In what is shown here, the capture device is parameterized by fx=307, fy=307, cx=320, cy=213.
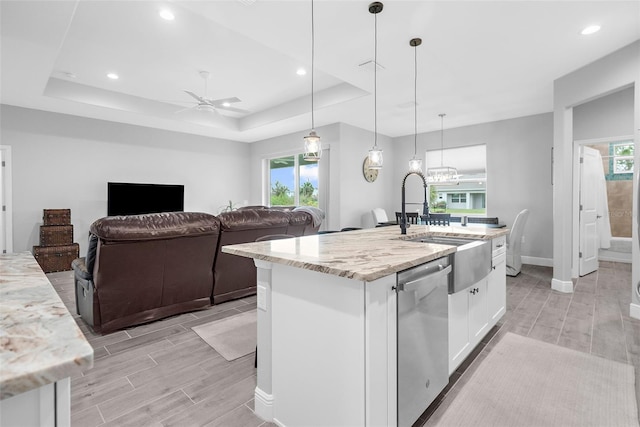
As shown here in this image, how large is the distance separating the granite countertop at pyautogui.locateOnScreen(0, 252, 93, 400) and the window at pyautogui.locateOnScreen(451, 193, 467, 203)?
23.2 feet

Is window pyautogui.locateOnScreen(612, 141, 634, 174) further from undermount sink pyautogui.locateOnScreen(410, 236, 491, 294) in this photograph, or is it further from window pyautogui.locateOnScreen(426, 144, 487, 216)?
undermount sink pyautogui.locateOnScreen(410, 236, 491, 294)

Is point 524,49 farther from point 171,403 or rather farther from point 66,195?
point 66,195

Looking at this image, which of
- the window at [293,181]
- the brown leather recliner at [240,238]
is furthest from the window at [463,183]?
the brown leather recliner at [240,238]

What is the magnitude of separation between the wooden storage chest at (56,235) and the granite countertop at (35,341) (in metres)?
5.45

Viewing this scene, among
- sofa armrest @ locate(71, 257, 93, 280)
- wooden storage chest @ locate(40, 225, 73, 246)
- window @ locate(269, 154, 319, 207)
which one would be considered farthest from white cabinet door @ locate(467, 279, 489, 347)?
wooden storage chest @ locate(40, 225, 73, 246)

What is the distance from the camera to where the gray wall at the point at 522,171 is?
18.1ft

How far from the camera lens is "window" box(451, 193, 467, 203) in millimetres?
6726

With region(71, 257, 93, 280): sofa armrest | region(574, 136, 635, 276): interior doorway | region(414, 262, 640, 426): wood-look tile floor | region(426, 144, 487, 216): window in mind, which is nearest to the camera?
region(414, 262, 640, 426): wood-look tile floor

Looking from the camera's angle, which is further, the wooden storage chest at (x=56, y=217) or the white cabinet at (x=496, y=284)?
the wooden storage chest at (x=56, y=217)

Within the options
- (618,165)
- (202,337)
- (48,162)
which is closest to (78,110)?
(48,162)

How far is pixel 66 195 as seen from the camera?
557cm

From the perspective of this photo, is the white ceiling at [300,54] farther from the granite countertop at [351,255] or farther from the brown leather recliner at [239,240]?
the granite countertop at [351,255]

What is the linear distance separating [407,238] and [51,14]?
3.54 metres

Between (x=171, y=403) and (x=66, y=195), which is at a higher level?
(x=66, y=195)
